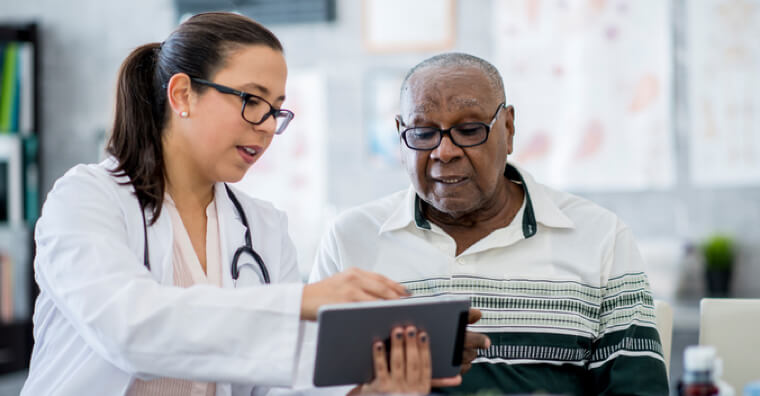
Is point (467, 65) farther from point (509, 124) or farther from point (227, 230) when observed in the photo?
point (227, 230)

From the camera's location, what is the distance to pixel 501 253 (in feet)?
5.78

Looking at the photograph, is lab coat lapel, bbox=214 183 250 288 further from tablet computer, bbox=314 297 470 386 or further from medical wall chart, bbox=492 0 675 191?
medical wall chart, bbox=492 0 675 191

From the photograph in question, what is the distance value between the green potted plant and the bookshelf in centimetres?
328

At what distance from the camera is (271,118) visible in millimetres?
1436

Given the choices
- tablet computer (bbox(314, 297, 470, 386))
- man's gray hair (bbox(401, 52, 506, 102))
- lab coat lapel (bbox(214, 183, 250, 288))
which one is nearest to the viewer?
tablet computer (bbox(314, 297, 470, 386))

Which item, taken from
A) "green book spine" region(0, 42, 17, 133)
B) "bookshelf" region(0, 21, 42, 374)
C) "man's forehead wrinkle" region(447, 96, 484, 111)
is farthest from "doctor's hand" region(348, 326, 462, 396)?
"green book spine" region(0, 42, 17, 133)

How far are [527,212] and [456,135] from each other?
27cm

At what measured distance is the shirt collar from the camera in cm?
178

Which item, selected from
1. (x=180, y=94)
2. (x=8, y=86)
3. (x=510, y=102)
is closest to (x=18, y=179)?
(x=8, y=86)

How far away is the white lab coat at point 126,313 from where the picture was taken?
112 centimetres

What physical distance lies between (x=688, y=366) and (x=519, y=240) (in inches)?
34.5

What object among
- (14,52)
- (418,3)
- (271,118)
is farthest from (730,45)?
(14,52)

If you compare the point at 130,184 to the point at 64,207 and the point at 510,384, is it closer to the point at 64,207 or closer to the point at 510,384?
the point at 64,207

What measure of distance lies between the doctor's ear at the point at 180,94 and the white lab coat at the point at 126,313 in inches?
7.0
